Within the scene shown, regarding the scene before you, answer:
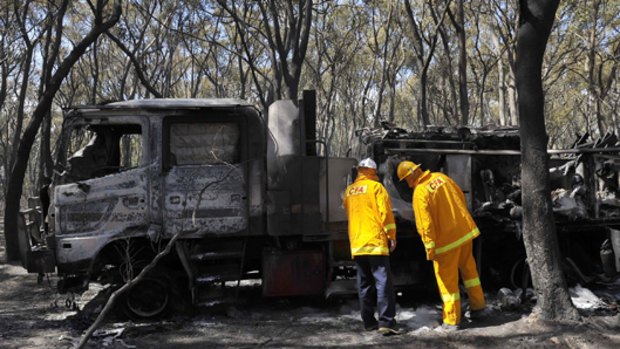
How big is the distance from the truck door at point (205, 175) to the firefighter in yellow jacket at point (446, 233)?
6.97 ft

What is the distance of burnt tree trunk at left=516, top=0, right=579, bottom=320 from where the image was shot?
5113 mm

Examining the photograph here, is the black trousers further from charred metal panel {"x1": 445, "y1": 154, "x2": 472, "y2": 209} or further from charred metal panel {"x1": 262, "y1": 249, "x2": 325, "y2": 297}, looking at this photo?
charred metal panel {"x1": 445, "y1": 154, "x2": 472, "y2": 209}

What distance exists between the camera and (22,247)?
6.08 metres

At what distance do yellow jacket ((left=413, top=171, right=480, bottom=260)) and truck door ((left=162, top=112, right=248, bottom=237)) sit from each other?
82.6 inches

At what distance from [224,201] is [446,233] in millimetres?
2557

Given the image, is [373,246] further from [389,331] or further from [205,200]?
[205,200]

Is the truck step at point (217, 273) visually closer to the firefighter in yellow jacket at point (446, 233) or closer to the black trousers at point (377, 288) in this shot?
the black trousers at point (377, 288)

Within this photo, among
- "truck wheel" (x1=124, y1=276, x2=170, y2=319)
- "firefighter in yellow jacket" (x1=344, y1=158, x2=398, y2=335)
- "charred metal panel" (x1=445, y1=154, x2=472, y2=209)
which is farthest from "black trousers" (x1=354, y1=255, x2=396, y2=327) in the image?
"truck wheel" (x1=124, y1=276, x2=170, y2=319)

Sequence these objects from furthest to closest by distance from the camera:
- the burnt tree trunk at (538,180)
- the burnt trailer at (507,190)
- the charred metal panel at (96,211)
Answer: the burnt trailer at (507,190) → the charred metal panel at (96,211) → the burnt tree trunk at (538,180)

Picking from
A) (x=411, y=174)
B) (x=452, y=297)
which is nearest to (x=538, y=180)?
(x=411, y=174)

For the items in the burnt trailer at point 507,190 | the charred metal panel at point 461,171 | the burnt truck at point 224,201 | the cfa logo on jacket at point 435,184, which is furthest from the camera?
the charred metal panel at point 461,171

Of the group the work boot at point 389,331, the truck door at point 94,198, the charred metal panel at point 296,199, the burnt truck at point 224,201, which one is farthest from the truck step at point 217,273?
the work boot at point 389,331

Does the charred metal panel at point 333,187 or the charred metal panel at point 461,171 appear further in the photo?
the charred metal panel at point 461,171

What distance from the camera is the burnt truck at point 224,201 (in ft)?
19.8
